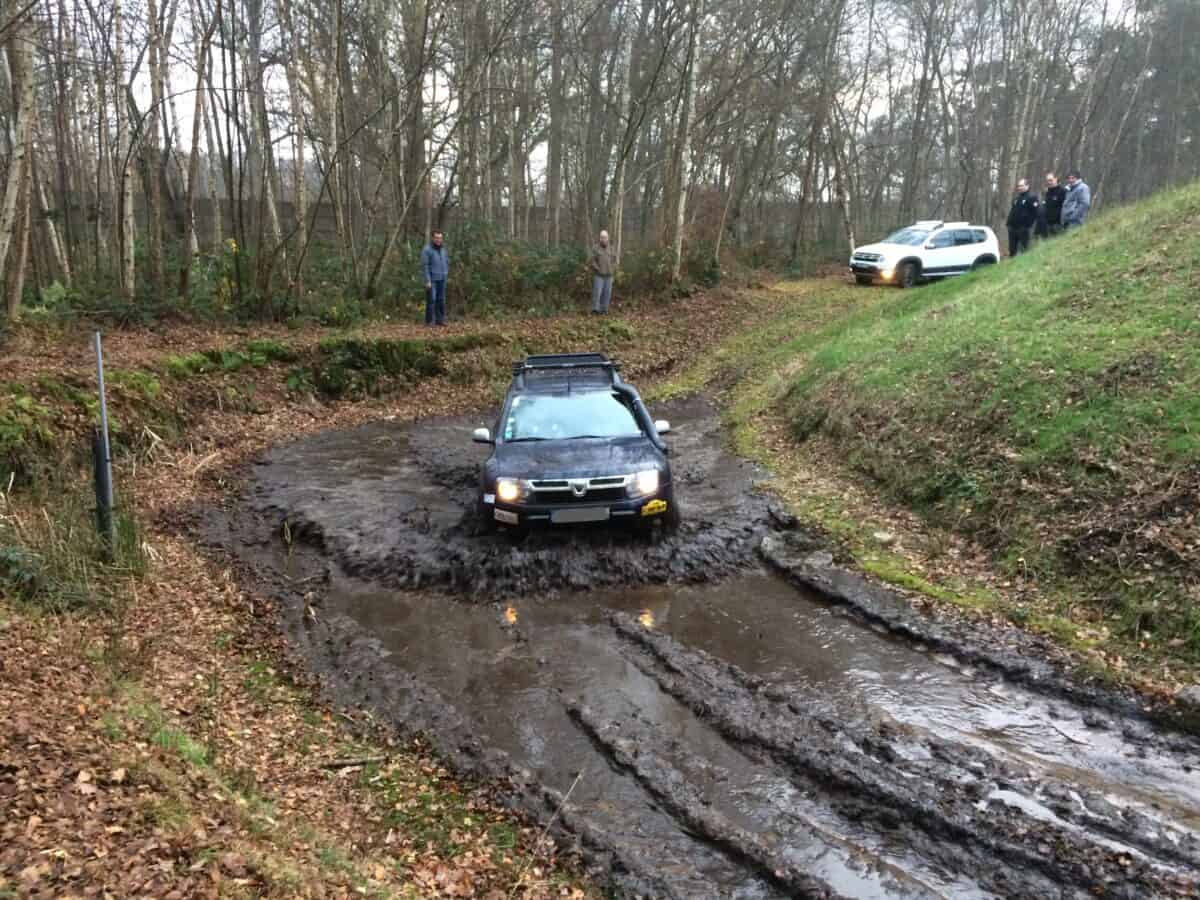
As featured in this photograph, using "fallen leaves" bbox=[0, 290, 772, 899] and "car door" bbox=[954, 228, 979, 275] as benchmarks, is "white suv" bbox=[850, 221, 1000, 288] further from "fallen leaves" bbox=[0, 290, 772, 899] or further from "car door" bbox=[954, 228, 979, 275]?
"fallen leaves" bbox=[0, 290, 772, 899]

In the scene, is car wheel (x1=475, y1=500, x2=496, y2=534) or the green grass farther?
car wheel (x1=475, y1=500, x2=496, y2=534)

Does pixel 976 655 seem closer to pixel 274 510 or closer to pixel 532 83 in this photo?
pixel 274 510

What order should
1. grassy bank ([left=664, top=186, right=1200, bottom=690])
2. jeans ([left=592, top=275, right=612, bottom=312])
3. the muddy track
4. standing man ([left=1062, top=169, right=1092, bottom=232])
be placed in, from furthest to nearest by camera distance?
1. jeans ([left=592, top=275, right=612, bottom=312])
2. standing man ([left=1062, top=169, right=1092, bottom=232])
3. grassy bank ([left=664, top=186, right=1200, bottom=690])
4. the muddy track

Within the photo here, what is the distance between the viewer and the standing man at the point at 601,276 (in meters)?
20.4

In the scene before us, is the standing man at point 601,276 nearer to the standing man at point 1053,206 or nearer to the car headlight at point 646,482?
the standing man at point 1053,206

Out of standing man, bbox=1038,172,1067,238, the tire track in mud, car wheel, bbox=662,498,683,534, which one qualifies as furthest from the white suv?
the tire track in mud

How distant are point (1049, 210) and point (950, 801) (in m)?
18.1

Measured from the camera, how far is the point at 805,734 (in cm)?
522

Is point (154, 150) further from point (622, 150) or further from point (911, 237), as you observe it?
point (911, 237)

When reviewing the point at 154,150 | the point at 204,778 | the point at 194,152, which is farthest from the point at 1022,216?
the point at 204,778

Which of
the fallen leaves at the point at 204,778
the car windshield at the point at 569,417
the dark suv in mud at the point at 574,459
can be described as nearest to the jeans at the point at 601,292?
the dark suv in mud at the point at 574,459

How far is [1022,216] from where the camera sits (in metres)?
19.2

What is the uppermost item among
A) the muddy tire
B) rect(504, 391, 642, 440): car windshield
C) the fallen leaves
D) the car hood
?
rect(504, 391, 642, 440): car windshield

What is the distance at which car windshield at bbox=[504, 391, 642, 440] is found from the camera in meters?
8.82
